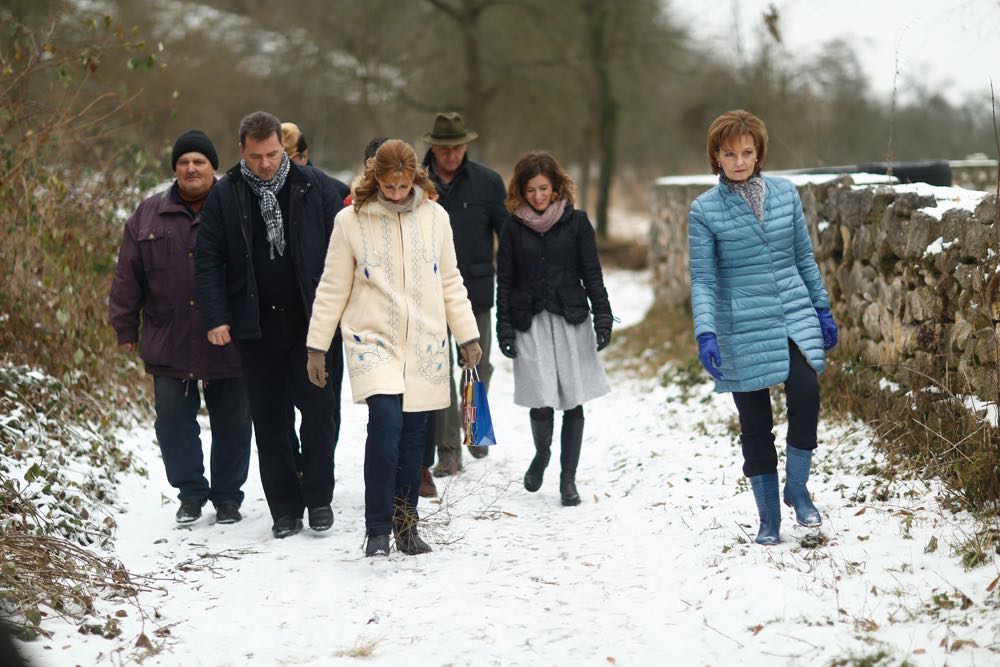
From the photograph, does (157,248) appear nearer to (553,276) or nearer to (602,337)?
(553,276)

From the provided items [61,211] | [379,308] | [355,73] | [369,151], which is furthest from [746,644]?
[355,73]

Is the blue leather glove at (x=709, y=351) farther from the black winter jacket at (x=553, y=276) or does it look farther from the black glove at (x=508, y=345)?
the black glove at (x=508, y=345)

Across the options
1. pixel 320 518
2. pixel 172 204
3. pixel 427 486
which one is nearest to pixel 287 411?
A: pixel 320 518

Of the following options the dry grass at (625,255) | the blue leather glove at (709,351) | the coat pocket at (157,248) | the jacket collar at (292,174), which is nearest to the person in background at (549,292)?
the jacket collar at (292,174)

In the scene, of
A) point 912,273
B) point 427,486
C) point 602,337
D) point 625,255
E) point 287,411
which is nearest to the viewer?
point 287,411

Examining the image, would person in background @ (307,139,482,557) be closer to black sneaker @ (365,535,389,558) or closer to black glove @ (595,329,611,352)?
black sneaker @ (365,535,389,558)

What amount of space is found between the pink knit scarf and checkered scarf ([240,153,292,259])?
1.40m

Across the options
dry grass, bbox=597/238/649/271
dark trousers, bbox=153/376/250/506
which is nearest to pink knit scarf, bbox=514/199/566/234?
dark trousers, bbox=153/376/250/506

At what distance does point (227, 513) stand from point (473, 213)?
230 cm

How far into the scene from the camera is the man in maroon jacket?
5.80 m

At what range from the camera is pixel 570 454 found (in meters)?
6.21

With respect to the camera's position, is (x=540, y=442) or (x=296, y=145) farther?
(x=296, y=145)

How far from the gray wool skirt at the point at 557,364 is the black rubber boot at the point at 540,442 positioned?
4.4 inches

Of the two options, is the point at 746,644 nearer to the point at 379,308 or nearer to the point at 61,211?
the point at 379,308
